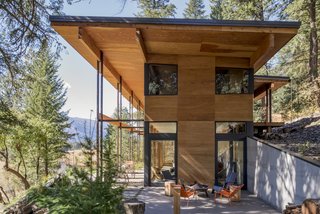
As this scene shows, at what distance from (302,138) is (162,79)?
5.45 m

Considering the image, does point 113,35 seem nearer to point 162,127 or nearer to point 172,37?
point 172,37

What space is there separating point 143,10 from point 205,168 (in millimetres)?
26743

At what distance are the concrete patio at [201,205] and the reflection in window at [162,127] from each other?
228 centimetres

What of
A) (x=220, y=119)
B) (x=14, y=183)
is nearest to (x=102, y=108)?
(x=220, y=119)

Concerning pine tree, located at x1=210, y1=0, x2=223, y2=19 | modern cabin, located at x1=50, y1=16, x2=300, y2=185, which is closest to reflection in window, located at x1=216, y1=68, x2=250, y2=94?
modern cabin, located at x1=50, y1=16, x2=300, y2=185

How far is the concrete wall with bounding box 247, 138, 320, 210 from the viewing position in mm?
6715

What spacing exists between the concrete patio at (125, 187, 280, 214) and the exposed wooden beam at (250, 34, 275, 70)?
4560mm

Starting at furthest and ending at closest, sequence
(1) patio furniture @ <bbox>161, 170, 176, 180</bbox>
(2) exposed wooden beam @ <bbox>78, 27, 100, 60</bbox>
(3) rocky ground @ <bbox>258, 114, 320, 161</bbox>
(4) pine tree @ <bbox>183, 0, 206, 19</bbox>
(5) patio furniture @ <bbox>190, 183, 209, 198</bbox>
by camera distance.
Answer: (4) pine tree @ <bbox>183, 0, 206, 19</bbox> → (1) patio furniture @ <bbox>161, 170, 176, 180</bbox> → (5) patio furniture @ <bbox>190, 183, 209, 198</bbox> → (2) exposed wooden beam @ <bbox>78, 27, 100, 60</bbox> → (3) rocky ground @ <bbox>258, 114, 320, 161</bbox>

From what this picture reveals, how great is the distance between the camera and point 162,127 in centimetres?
1264

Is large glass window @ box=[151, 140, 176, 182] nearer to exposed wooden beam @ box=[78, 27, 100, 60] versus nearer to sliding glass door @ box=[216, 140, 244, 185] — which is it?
sliding glass door @ box=[216, 140, 244, 185]

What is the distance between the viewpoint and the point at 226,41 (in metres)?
11.1

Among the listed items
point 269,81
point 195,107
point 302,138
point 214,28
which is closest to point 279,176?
point 302,138

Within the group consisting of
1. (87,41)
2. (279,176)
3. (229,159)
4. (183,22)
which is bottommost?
(279,176)

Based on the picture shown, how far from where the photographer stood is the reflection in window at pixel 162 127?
12.5 metres
